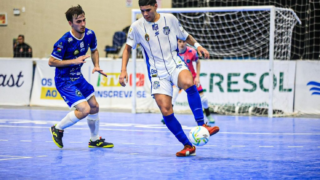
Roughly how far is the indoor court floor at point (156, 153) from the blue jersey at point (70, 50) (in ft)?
3.56

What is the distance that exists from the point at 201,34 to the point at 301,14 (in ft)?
10.5

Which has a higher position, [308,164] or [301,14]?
[301,14]

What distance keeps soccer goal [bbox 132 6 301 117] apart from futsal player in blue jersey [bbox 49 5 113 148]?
6.13 meters

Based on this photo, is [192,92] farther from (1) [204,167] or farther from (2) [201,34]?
(2) [201,34]

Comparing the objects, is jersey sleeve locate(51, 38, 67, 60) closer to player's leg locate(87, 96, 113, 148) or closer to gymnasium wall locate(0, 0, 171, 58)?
player's leg locate(87, 96, 113, 148)

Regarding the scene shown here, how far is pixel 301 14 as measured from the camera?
15359 mm

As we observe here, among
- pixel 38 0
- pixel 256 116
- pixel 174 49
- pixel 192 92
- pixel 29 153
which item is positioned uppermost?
pixel 38 0

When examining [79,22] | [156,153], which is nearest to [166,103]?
[156,153]

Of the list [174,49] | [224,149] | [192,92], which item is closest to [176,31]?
[174,49]

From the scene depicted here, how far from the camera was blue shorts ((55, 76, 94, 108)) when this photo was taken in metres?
6.88

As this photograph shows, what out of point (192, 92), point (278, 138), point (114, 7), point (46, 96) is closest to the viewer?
point (192, 92)

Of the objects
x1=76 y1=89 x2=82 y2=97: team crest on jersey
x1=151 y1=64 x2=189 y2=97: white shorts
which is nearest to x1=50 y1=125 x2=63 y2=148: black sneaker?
x1=76 y1=89 x2=82 y2=97: team crest on jersey

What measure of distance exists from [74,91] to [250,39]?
9.70m

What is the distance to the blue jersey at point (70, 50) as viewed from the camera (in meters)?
6.79
